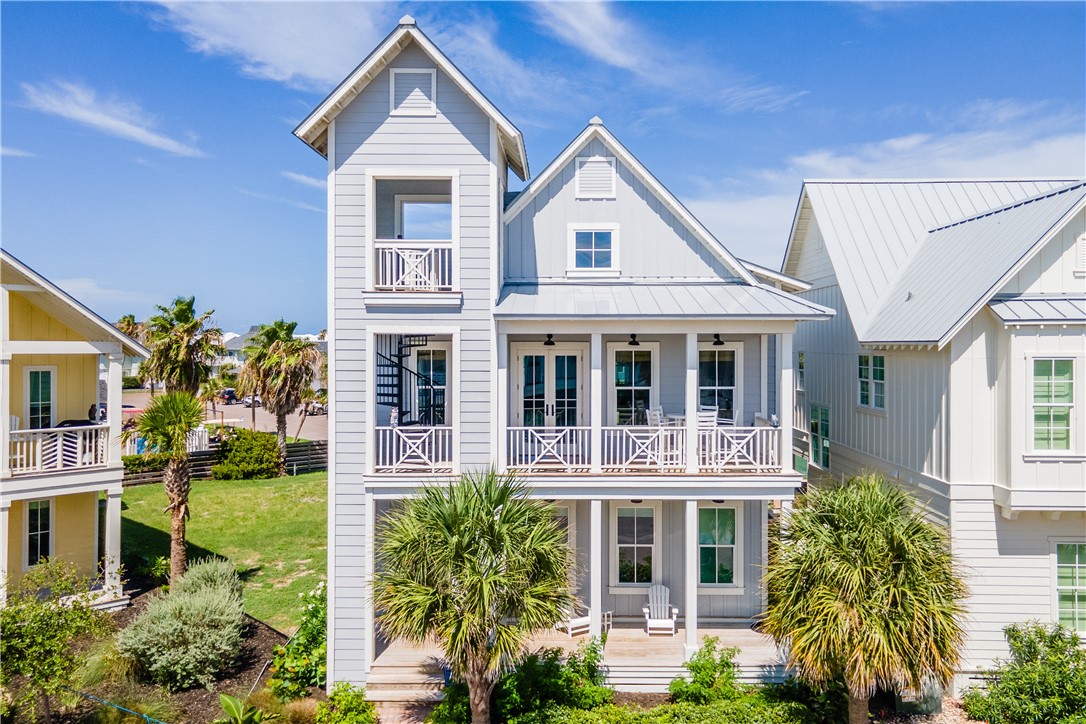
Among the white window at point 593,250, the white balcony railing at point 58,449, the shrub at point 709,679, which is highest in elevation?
the white window at point 593,250

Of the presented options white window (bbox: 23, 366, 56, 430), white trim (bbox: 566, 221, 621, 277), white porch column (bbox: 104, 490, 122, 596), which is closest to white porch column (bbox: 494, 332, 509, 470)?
white trim (bbox: 566, 221, 621, 277)

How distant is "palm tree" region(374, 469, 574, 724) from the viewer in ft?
30.5

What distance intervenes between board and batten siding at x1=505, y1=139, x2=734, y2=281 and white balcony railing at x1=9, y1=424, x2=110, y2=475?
36.7ft

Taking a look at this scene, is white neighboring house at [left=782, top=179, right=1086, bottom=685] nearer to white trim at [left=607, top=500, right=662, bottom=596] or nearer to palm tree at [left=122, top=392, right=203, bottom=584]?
white trim at [left=607, top=500, right=662, bottom=596]

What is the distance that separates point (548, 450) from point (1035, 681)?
937 centimetres

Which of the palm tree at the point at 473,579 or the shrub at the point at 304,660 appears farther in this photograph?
the shrub at the point at 304,660

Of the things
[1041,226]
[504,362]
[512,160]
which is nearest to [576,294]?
[504,362]

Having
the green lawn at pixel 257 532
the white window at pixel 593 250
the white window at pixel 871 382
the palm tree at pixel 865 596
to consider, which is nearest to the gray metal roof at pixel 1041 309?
the white window at pixel 871 382

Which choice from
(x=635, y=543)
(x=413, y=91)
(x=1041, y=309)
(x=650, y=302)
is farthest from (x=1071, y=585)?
(x=413, y=91)

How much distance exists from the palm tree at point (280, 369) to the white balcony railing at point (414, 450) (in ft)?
62.4

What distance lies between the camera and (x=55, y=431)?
572 inches

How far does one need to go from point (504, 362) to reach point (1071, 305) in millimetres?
10549

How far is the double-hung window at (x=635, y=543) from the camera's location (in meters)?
14.1

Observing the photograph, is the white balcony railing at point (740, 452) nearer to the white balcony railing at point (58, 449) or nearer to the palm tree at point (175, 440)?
the palm tree at point (175, 440)
